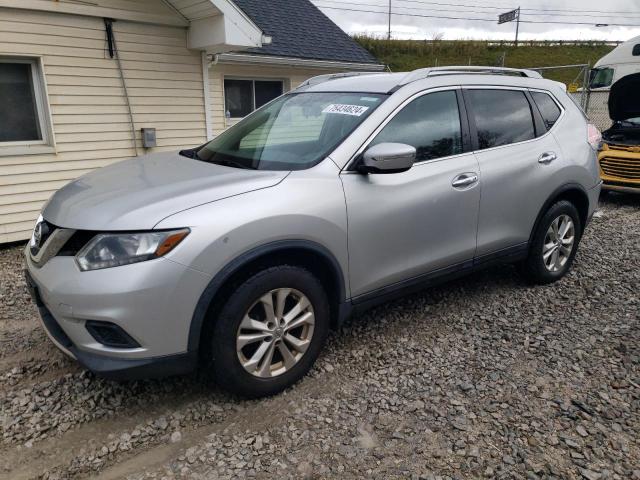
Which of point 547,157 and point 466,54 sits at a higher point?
point 466,54

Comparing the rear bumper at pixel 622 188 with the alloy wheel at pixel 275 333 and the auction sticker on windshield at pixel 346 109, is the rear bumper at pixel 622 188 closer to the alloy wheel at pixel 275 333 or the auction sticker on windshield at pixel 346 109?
→ the auction sticker on windshield at pixel 346 109

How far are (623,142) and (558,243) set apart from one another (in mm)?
5480

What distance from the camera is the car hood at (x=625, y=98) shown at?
28.4ft

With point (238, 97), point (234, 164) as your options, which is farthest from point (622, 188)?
point (234, 164)

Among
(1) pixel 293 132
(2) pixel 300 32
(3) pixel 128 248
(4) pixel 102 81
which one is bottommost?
(3) pixel 128 248

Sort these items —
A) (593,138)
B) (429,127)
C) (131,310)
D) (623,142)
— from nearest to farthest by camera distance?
(131,310)
(429,127)
(593,138)
(623,142)

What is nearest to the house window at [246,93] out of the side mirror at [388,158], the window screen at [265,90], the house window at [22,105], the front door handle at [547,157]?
the window screen at [265,90]

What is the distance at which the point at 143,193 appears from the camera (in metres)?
2.61

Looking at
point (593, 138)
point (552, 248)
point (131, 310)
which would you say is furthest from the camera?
point (593, 138)

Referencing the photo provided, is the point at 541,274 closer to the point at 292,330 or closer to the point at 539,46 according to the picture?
the point at 292,330

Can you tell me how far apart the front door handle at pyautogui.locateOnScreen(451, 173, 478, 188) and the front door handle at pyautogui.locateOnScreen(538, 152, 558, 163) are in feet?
2.81

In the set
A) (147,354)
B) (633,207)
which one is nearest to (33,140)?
(147,354)

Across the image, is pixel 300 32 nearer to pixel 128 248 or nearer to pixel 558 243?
pixel 558 243

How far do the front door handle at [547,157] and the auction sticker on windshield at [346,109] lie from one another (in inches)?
68.0
